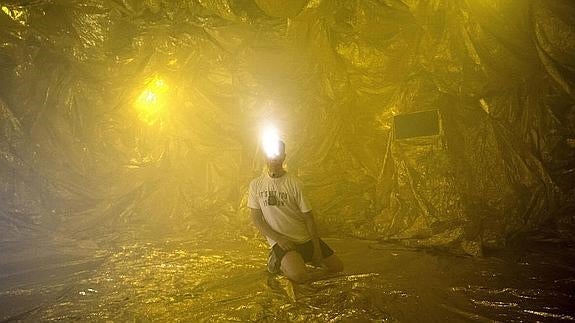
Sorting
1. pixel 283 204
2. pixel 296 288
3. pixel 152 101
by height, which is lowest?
pixel 296 288

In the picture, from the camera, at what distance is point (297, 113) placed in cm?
586

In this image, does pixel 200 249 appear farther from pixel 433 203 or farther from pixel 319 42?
pixel 319 42

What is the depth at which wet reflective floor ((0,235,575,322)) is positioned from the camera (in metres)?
2.74

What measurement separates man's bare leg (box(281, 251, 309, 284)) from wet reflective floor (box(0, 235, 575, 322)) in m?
0.08

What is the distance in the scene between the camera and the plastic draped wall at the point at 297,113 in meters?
4.48

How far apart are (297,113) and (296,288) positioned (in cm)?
328

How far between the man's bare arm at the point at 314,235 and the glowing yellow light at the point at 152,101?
4.47 metres

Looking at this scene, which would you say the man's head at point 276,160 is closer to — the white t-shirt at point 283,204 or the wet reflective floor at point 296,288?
the white t-shirt at point 283,204

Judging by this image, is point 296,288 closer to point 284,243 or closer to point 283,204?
point 284,243

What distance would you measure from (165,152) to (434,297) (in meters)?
5.30

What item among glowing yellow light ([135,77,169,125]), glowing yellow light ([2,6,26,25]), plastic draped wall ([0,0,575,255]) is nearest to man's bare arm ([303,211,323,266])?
plastic draped wall ([0,0,575,255])


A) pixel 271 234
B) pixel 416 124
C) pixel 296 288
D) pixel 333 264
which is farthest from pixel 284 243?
pixel 416 124

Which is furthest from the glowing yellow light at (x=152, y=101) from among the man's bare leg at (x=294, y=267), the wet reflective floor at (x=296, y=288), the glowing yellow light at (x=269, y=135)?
the man's bare leg at (x=294, y=267)

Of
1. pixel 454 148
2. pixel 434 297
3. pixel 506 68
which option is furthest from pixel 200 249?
pixel 506 68
